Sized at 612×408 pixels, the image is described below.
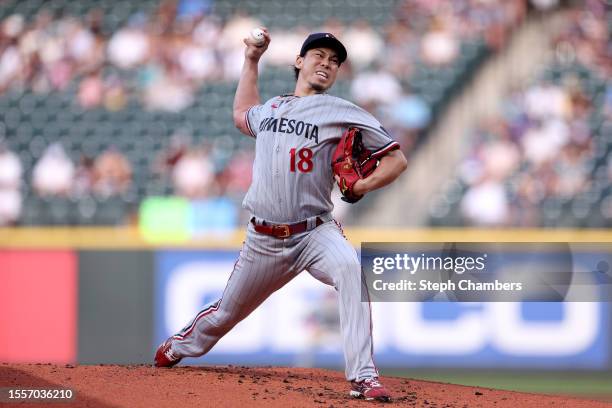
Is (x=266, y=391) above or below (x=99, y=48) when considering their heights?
below

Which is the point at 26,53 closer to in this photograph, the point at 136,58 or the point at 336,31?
the point at 136,58

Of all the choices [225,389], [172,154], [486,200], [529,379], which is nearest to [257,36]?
[225,389]

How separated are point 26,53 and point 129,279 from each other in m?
4.68

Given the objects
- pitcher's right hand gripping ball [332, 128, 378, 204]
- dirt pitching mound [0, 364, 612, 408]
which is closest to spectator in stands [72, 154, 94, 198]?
dirt pitching mound [0, 364, 612, 408]

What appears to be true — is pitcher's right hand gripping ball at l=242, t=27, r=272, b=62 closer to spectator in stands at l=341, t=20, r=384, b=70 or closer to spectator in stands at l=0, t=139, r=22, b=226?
spectator in stands at l=0, t=139, r=22, b=226

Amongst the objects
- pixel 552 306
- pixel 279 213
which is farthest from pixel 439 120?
pixel 279 213

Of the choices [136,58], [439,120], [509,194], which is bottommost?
[509,194]

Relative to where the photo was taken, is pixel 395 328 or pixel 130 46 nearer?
pixel 395 328

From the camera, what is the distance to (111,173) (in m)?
10.1

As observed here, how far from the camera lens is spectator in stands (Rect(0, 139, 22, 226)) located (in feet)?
30.2

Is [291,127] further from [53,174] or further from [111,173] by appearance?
[53,174]

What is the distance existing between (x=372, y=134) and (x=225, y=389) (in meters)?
1.38

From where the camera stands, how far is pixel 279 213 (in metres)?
4.70

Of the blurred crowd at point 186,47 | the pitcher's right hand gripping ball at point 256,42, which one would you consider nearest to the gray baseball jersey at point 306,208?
the pitcher's right hand gripping ball at point 256,42
